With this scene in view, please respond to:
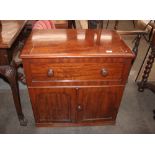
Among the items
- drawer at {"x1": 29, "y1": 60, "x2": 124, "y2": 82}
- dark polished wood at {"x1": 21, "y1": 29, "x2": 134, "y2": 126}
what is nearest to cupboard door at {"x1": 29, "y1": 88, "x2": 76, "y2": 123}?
dark polished wood at {"x1": 21, "y1": 29, "x2": 134, "y2": 126}

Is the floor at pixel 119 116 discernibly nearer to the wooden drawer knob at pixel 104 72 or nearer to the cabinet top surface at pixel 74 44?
the wooden drawer knob at pixel 104 72

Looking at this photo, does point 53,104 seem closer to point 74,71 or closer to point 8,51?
point 74,71

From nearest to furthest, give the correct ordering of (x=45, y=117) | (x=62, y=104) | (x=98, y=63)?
(x=98, y=63) → (x=62, y=104) → (x=45, y=117)

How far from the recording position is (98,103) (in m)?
1.24

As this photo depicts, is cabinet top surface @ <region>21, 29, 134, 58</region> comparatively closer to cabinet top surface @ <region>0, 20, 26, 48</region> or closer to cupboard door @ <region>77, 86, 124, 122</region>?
cabinet top surface @ <region>0, 20, 26, 48</region>

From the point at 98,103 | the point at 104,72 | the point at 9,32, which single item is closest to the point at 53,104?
the point at 98,103

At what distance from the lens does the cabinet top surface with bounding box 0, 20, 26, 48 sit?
983 millimetres

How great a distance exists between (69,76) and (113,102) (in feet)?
1.35

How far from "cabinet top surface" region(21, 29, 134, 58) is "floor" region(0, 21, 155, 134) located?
2.36ft

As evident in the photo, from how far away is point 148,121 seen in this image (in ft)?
4.96

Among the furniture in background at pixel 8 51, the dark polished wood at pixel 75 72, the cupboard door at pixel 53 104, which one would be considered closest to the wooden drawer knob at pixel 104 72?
the dark polished wood at pixel 75 72

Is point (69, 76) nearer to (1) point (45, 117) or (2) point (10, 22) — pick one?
(1) point (45, 117)

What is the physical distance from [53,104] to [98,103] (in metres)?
0.33
